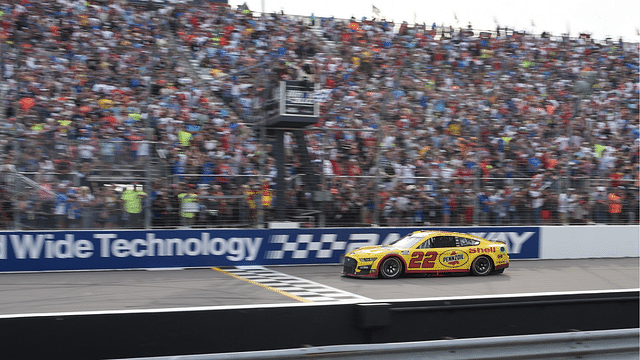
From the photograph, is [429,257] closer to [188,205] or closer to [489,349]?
[188,205]

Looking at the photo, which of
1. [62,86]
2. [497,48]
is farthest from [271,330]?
[497,48]

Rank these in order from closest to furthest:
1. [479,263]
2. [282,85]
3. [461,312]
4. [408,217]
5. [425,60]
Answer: [461,312] → [479,263] → [282,85] → [408,217] → [425,60]

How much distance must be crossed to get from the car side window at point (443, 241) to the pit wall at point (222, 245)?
8.48 ft

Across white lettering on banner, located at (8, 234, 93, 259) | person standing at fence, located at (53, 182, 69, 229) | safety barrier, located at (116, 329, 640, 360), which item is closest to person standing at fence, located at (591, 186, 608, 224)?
white lettering on banner, located at (8, 234, 93, 259)

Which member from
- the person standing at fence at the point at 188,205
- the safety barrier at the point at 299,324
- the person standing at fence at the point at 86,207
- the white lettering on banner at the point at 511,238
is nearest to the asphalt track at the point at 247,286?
the person standing at fence at the point at 86,207

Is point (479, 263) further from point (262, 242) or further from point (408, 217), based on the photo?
point (262, 242)

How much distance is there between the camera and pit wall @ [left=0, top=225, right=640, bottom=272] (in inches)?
563

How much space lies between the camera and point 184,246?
15.3m

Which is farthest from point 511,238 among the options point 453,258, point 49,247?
point 49,247

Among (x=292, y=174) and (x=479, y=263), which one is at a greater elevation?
(x=292, y=174)

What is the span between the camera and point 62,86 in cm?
1747

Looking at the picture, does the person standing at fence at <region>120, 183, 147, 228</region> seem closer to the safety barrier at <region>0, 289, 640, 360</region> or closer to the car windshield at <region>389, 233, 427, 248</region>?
the car windshield at <region>389, 233, 427, 248</region>

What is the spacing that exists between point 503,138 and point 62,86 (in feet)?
42.4

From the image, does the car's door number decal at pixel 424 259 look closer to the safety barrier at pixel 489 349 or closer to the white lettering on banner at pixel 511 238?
the white lettering on banner at pixel 511 238
